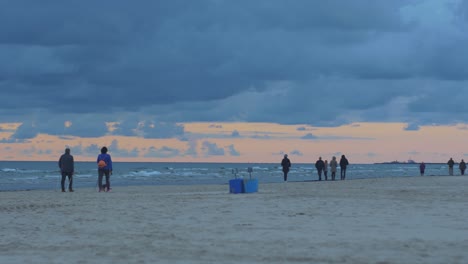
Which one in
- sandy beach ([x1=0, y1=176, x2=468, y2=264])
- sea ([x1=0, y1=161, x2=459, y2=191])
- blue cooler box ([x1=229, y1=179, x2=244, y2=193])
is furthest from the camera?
sea ([x1=0, y1=161, x2=459, y2=191])

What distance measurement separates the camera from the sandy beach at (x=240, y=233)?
31.4 ft

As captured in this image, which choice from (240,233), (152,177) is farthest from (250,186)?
(152,177)

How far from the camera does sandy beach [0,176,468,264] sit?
377 inches

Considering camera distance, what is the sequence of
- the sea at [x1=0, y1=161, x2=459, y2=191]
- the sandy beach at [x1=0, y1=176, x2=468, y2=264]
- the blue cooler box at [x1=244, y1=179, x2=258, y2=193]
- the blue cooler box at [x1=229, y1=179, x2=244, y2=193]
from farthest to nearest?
the sea at [x1=0, y1=161, x2=459, y2=191]
the blue cooler box at [x1=244, y1=179, x2=258, y2=193]
the blue cooler box at [x1=229, y1=179, x2=244, y2=193]
the sandy beach at [x1=0, y1=176, x2=468, y2=264]

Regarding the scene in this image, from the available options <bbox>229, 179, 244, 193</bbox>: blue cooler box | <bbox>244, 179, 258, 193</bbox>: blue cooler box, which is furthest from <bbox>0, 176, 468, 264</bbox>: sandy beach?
<bbox>244, 179, 258, 193</bbox>: blue cooler box

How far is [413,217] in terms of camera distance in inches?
560

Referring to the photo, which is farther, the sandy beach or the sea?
the sea

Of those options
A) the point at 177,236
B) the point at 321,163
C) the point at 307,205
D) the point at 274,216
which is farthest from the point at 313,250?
the point at 321,163

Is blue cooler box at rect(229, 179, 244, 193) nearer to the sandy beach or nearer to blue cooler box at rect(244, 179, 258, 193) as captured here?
blue cooler box at rect(244, 179, 258, 193)

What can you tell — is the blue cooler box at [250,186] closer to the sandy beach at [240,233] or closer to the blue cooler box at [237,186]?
the blue cooler box at [237,186]

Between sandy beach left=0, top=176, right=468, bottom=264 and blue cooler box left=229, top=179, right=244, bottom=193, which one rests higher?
blue cooler box left=229, top=179, right=244, bottom=193

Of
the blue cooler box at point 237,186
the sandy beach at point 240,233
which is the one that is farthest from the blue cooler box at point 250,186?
the sandy beach at point 240,233

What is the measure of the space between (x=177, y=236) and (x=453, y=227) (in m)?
5.04

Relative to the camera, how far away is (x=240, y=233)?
11.9m
